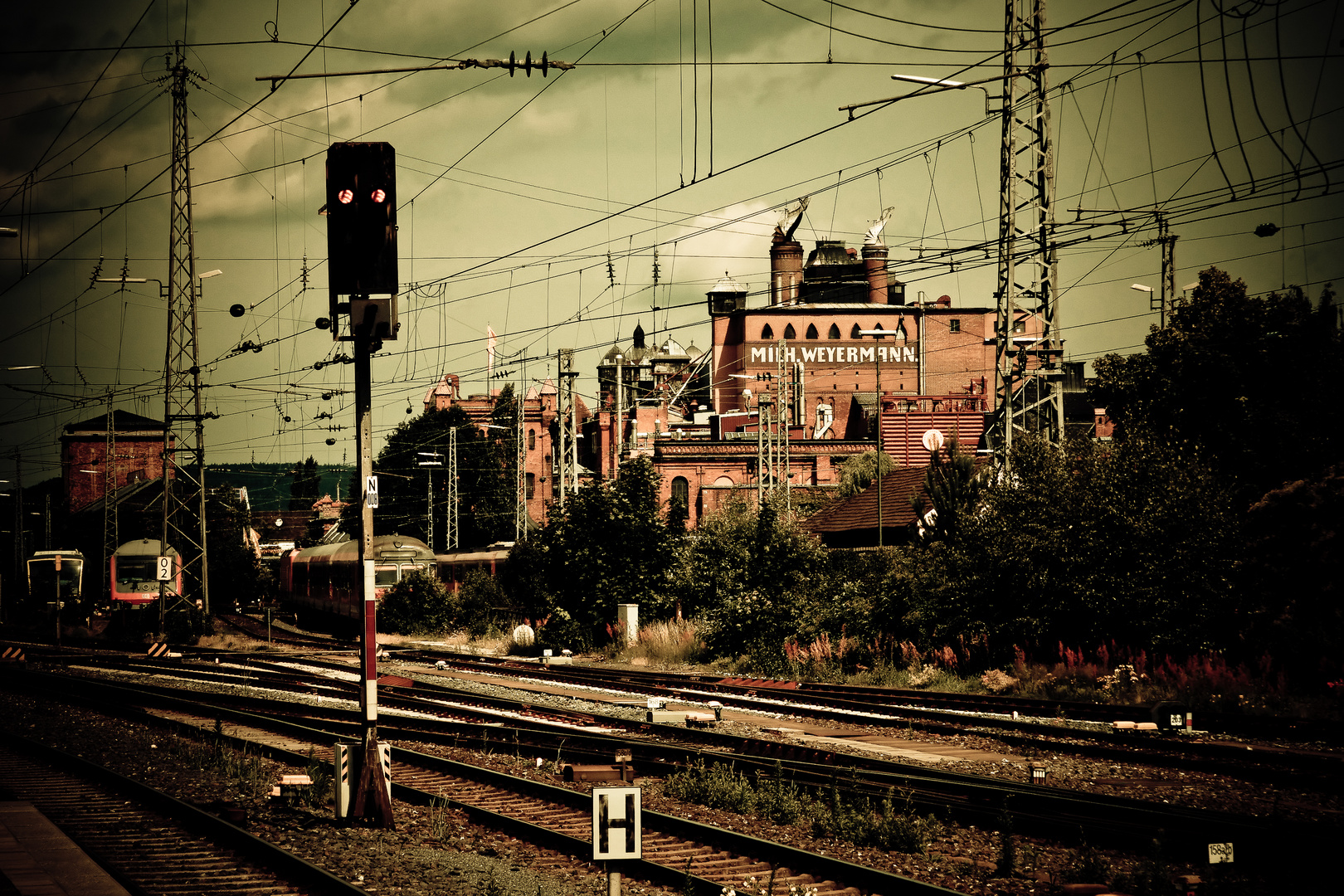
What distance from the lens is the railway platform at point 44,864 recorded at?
7555 millimetres

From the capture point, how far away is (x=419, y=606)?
136 ft

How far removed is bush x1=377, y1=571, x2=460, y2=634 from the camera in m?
41.1

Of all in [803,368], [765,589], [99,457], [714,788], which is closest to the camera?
[714,788]

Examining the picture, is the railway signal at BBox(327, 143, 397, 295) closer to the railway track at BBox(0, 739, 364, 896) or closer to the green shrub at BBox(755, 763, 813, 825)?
the railway track at BBox(0, 739, 364, 896)

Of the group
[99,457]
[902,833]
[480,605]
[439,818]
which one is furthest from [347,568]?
[99,457]

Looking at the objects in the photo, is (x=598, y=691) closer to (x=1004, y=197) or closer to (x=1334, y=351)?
(x=1004, y=197)

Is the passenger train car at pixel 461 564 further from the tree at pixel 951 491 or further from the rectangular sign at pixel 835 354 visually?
the rectangular sign at pixel 835 354

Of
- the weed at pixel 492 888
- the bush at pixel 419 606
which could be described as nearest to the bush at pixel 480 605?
the bush at pixel 419 606

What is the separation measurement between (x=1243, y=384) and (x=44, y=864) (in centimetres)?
2810

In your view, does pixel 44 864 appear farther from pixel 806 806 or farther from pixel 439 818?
pixel 806 806

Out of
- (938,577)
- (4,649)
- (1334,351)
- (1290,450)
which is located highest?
(1334,351)

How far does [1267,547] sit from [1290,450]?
18.4ft

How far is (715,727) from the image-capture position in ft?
54.6

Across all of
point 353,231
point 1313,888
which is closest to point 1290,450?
point 1313,888
